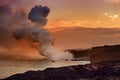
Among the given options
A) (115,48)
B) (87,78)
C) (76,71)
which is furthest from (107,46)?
(87,78)

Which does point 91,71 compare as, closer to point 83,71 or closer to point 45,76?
point 83,71

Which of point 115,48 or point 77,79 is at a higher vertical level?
point 115,48

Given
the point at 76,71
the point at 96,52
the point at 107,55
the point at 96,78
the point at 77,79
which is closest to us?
the point at 96,78

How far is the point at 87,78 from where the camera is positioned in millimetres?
82312

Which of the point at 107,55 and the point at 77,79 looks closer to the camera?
the point at 77,79

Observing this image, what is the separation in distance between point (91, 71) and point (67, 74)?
596 cm

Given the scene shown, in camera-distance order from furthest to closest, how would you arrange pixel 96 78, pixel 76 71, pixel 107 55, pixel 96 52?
pixel 96 52 → pixel 107 55 → pixel 76 71 → pixel 96 78

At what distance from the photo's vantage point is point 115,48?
142m

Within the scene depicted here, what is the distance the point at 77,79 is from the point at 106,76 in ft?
27.8

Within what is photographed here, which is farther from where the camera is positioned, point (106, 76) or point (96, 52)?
point (96, 52)

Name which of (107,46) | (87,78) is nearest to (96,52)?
(107,46)

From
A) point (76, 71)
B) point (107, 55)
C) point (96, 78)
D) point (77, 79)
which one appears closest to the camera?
point (96, 78)

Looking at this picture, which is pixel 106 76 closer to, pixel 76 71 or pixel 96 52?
pixel 76 71

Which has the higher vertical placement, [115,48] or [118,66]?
[115,48]
